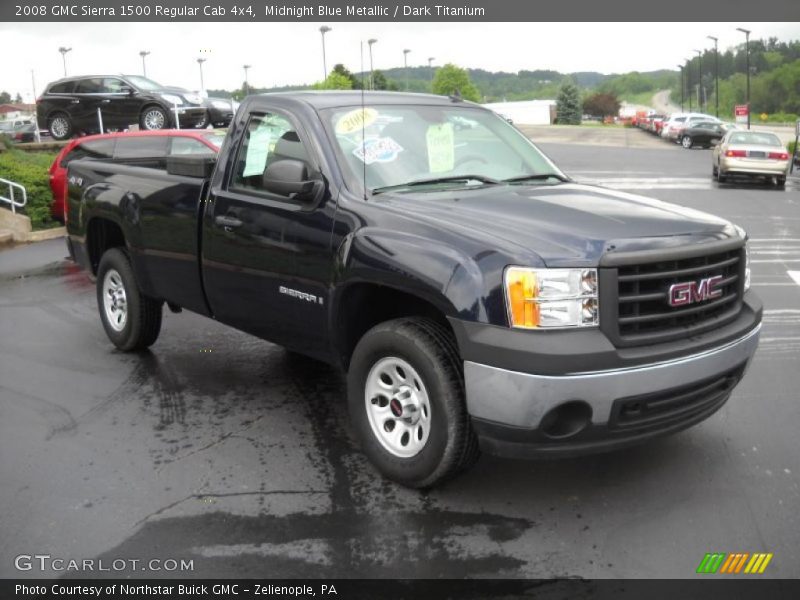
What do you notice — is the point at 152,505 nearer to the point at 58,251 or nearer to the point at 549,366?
the point at 549,366

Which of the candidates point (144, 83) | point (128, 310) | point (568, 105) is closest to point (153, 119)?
point (144, 83)

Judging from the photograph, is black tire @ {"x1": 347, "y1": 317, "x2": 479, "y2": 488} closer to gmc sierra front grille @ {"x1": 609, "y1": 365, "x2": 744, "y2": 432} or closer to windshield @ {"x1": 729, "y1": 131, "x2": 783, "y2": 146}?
gmc sierra front grille @ {"x1": 609, "y1": 365, "x2": 744, "y2": 432}

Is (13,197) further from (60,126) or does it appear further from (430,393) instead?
(430,393)

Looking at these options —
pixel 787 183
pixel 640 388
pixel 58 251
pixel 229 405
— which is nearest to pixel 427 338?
pixel 640 388

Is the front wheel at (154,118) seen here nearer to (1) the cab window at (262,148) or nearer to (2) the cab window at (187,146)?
(2) the cab window at (187,146)

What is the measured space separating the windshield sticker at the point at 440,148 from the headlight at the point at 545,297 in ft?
4.74

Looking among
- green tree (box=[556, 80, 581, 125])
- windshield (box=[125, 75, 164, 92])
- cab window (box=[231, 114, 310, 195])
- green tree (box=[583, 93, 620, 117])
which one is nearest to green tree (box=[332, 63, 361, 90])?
cab window (box=[231, 114, 310, 195])

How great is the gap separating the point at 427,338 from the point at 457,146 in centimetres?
159

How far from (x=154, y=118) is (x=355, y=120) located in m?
19.9

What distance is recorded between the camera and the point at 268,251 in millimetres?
5031

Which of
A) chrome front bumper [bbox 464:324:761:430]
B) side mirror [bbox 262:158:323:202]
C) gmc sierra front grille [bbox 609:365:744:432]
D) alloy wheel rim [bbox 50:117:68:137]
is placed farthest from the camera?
alloy wheel rim [bbox 50:117:68:137]

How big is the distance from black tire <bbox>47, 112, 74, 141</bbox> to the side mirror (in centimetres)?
2194

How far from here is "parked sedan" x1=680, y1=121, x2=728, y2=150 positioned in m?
46.1

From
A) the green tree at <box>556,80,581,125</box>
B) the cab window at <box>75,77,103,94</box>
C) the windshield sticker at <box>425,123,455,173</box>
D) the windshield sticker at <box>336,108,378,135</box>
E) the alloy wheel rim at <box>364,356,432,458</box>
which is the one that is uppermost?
the green tree at <box>556,80,581,125</box>
